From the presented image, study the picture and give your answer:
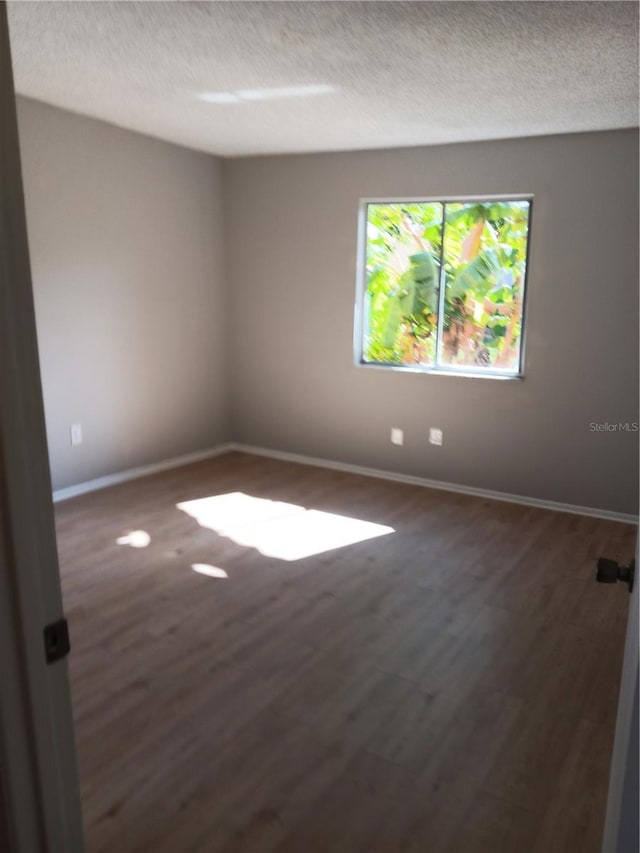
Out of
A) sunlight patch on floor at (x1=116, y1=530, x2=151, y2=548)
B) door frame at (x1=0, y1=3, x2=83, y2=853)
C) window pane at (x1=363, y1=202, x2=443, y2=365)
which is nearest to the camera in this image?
door frame at (x1=0, y1=3, x2=83, y2=853)

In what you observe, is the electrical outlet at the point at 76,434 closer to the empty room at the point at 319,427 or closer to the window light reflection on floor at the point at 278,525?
the empty room at the point at 319,427

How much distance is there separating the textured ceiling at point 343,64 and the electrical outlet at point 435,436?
1.97m

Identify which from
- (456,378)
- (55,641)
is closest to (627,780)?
(55,641)

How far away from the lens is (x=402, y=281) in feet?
15.8

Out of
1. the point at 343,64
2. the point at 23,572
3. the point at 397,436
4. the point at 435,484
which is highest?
the point at 343,64

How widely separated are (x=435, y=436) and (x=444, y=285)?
1084 millimetres

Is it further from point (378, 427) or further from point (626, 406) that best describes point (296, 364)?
point (626, 406)

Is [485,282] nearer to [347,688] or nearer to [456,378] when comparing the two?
[456,378]

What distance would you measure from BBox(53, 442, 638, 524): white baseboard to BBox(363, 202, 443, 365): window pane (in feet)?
2.88

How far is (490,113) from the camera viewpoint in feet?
11.8

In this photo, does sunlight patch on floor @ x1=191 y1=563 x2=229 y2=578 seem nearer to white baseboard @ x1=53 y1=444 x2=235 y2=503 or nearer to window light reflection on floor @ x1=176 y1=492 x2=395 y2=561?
window light reflection on floor @ x1=176 y1=492 x2=395 y2=561

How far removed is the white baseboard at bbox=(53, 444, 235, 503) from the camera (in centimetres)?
443

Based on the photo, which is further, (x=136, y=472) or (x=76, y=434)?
(x=136, y=472)

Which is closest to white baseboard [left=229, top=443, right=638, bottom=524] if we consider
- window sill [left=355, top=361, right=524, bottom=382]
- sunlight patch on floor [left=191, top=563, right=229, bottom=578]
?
window sill [left=355, top=361, right=524, bottom=382]
